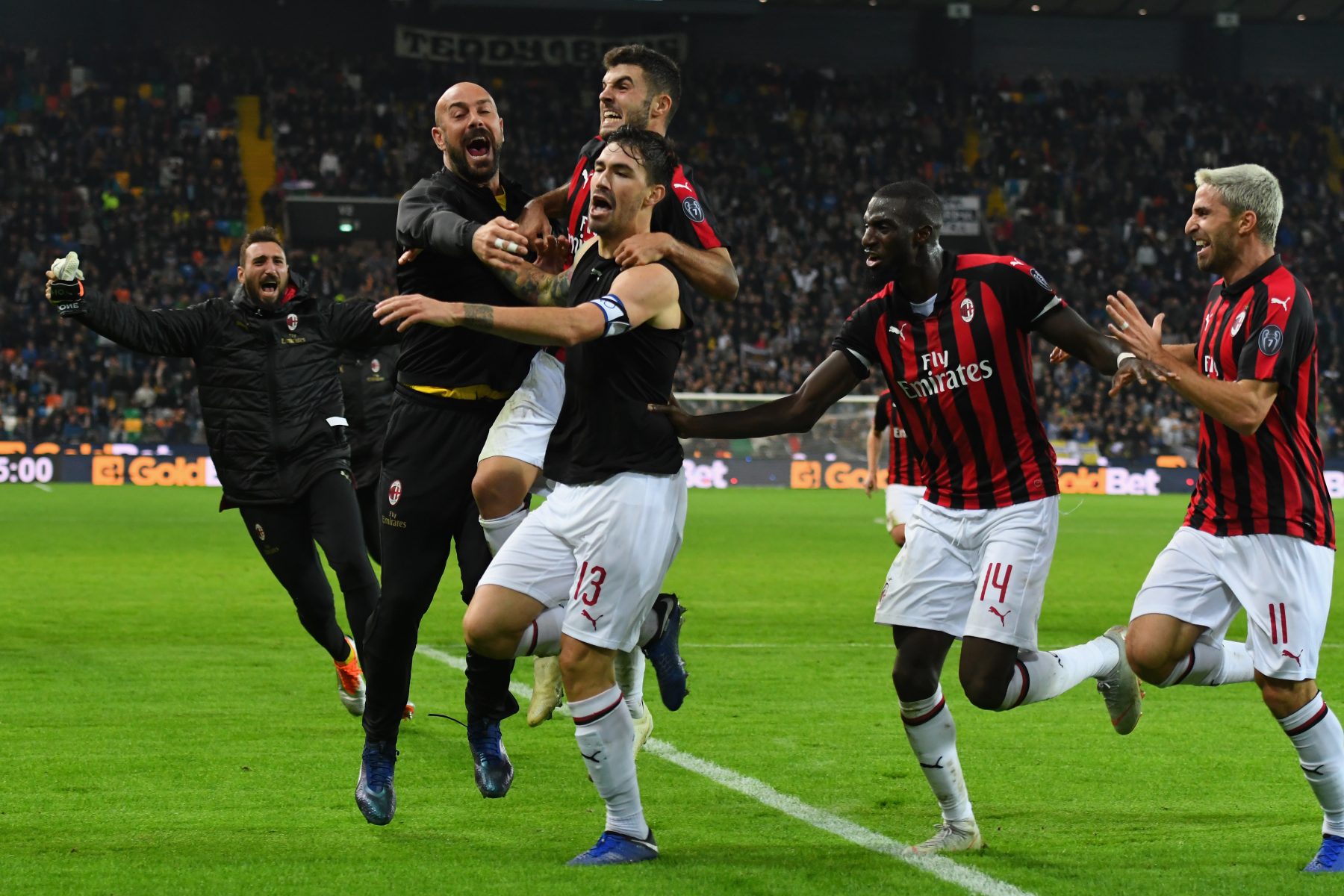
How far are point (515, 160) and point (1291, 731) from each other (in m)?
35.0

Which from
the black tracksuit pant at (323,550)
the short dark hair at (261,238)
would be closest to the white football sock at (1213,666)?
the black tracksuit pant at (323,550)

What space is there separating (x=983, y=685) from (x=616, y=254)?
6.00ft

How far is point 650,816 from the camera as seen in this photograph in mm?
5641

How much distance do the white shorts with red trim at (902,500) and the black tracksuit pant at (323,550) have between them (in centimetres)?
488

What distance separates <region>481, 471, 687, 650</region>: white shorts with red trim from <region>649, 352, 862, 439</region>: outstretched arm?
254mm

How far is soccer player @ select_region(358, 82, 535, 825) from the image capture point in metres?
5.61

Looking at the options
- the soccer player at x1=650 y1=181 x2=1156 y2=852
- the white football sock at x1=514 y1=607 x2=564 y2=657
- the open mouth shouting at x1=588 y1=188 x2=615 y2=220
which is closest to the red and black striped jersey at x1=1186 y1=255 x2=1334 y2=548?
the soccer player at x1=650 y1=181 x2=1156 y2=852

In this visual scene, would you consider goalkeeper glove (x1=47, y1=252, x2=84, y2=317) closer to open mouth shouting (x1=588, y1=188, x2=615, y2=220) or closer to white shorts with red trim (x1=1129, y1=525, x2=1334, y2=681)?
open mouth shouting (x1=588, y1=188, x2=615, y2=220)

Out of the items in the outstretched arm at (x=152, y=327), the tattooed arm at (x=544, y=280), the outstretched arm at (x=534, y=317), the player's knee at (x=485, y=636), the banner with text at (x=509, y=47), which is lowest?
the player's knee at (x=485, y=636)

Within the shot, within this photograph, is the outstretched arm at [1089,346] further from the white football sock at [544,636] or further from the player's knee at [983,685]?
the white football sock at [544,636]

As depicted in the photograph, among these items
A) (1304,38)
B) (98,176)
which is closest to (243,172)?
(98,176)

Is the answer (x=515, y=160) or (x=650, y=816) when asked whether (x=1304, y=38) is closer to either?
(x=515, y=160)

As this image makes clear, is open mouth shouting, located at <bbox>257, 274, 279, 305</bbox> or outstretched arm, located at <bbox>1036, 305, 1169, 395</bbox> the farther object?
open mouth shouting, located at <bbox>257, 274, 279, 305</bbox>

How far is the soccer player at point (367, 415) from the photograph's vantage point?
393 inches
